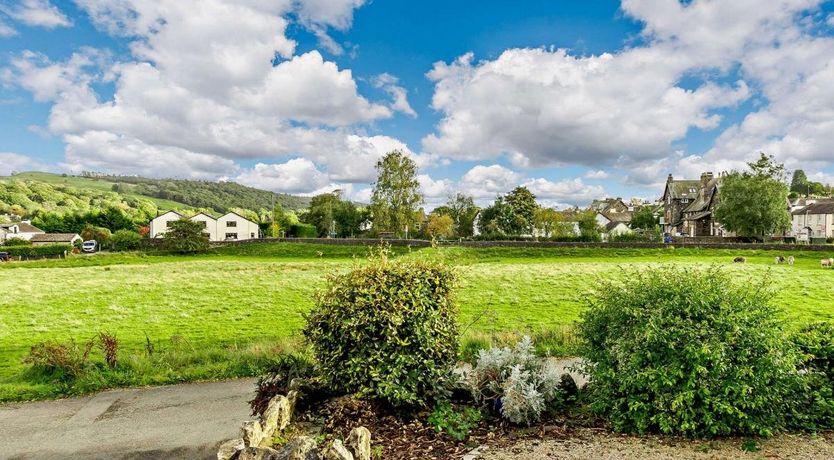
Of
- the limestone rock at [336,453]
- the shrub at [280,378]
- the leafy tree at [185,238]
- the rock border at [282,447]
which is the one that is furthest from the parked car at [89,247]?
the limestone rock at [336,453]

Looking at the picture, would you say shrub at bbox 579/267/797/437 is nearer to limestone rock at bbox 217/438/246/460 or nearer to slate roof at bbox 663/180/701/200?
limestone rock at bbox 217/438/246/460

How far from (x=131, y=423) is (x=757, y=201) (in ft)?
221

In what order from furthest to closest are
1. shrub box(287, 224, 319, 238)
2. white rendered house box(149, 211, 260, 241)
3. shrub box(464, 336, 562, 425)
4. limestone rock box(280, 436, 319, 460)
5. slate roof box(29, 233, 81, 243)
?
1. white rendered house box(149, 211, 260, 241)
2. shrub box(287, 224, 319, 238)
3. slate roof box(29, 233, 81, 243)
4. shrub box(464, 336, 562, 425)
5. limestone rock box(280, 436, 319, 460)

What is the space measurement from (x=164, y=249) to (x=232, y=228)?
39.4 meters

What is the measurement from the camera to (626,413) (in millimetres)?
5453

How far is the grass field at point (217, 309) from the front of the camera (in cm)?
1010

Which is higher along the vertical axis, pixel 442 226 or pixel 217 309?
pixel 442 226

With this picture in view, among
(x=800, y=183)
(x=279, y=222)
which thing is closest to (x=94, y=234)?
(x=279, y=222)

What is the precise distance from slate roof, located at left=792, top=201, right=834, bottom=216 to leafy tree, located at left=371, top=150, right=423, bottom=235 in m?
73.3

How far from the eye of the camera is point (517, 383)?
19.8 ft

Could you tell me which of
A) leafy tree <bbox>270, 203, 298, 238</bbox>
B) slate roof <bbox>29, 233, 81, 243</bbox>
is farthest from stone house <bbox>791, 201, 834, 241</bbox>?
slate roof <bbox>29, 233, 81, 243</bbox>

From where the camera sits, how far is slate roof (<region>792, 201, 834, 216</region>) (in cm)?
8144

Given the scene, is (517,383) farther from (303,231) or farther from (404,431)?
(303,231)

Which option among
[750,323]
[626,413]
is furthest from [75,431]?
[750,323]
